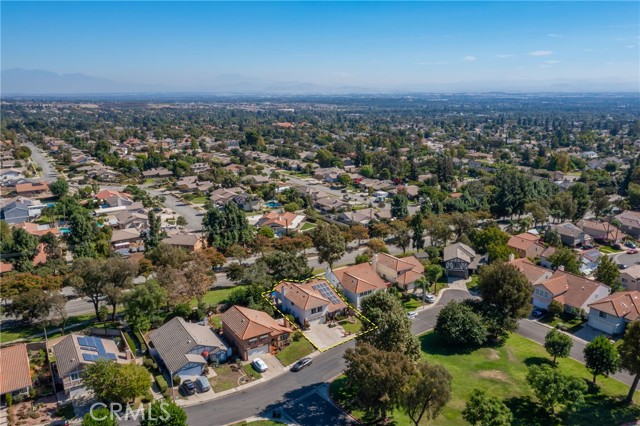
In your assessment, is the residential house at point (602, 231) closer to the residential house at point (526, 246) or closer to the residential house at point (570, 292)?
the residential house at point (526, 246)

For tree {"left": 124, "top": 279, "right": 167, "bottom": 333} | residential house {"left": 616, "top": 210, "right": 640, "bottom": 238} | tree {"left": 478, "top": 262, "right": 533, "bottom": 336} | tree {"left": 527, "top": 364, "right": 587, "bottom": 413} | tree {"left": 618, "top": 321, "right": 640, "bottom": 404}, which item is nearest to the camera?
tree {"left": 527, "top": 364, "right": 587, "bottom": 413}

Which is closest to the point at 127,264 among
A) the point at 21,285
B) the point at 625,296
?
the point at 21,285

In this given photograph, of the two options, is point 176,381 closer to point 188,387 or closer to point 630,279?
point 188,387

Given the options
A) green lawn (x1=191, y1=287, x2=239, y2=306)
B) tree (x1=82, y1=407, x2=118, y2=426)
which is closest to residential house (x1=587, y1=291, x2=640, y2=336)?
green lawn (x1=191, y1=287, x2=239, y2=306)

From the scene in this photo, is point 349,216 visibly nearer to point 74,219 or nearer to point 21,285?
point 74,219

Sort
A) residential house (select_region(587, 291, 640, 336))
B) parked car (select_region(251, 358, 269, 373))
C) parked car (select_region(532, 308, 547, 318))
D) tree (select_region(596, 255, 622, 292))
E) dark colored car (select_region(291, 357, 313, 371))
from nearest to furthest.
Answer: parked car (select_region(251, 358, 269, 373)) < dark colored car (select_region(291, 357, 313, 371)) < residential house (select_region(587, 291, 640, 336)) < parked car (select_region(532, 308, 547, 318)) < tree (select_region(596, 255, 622, 292))

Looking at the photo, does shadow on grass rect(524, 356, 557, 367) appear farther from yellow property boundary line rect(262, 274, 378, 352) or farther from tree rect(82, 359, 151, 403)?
tree rect(82, 359, 151, 403)

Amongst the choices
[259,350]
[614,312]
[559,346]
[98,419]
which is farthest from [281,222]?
[98,419]
